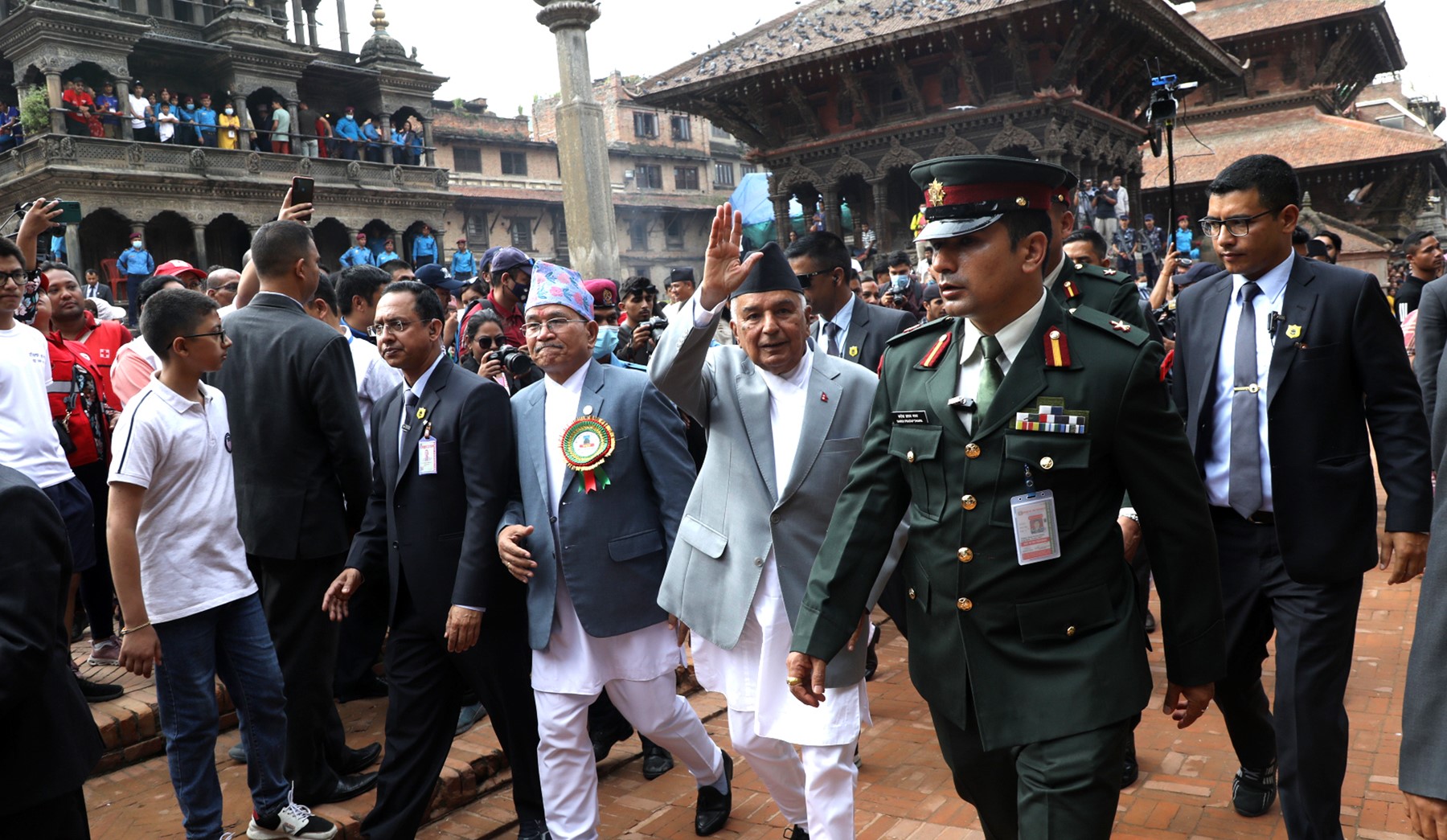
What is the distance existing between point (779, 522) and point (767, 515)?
2.9 inches

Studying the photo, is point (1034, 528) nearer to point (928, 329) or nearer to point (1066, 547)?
point (1066, 547)

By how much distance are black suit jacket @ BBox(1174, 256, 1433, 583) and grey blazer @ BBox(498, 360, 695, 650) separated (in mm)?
2014

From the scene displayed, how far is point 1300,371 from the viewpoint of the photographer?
346 centimetres

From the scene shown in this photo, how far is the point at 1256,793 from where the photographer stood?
153 inches

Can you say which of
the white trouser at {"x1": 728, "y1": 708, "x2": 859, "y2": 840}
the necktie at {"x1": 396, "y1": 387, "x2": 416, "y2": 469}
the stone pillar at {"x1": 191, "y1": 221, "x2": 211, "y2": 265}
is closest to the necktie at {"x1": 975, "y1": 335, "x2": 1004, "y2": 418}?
the white trouser at {"x1": 728, "y1": 708, "x2": 859, "y2": 840}

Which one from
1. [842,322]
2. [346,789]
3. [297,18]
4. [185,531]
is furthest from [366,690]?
[297,18]

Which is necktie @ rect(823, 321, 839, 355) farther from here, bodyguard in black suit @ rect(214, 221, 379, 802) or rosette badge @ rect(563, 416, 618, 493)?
bodyguard in black suit @ rect(214, 221, 379, 802)

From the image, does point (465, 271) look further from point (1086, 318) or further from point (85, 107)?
point (1086, 318)

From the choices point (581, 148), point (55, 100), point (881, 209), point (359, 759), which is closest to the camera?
point (359, 759)

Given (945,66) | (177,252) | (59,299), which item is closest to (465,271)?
(177,252)

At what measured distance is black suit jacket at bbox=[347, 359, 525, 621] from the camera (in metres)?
3.73

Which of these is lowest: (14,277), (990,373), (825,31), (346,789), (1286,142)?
(346,789)

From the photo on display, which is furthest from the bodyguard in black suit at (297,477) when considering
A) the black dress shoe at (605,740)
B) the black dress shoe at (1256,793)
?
the black dress shoe at (1256,793)

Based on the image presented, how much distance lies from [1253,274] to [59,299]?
5.97 m
